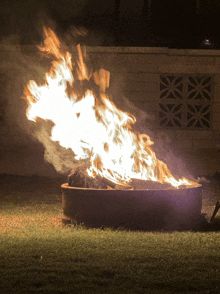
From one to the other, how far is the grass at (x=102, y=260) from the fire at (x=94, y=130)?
1321mm

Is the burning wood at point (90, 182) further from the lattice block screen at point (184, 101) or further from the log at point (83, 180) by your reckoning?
the lattice block screen at point (184, 101)

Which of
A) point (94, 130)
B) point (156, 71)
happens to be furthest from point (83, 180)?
point (156, 71)

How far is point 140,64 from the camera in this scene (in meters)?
15.3

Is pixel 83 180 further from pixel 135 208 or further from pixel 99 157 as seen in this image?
pixel 135 208

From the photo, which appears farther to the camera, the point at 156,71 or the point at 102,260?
the point at 156,71

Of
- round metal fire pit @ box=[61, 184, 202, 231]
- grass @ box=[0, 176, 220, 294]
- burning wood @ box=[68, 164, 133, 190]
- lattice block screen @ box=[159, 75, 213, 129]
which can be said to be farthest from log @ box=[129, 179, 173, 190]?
lattice block screen @ box=[159, 75, 213, 129]

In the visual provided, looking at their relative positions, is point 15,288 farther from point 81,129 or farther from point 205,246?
point 81,129

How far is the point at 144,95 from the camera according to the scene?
15.3m

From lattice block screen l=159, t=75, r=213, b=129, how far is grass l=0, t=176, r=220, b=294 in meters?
8.09

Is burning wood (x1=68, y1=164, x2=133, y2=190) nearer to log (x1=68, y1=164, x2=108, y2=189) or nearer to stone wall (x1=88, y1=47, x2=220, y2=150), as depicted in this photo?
log (x1=68, y1=164, x2=108, y2=189)

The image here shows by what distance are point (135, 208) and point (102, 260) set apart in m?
1.90

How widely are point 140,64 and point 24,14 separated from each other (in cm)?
505

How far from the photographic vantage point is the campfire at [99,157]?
7469mm

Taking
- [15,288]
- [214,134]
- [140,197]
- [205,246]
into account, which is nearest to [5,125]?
[214,134]
